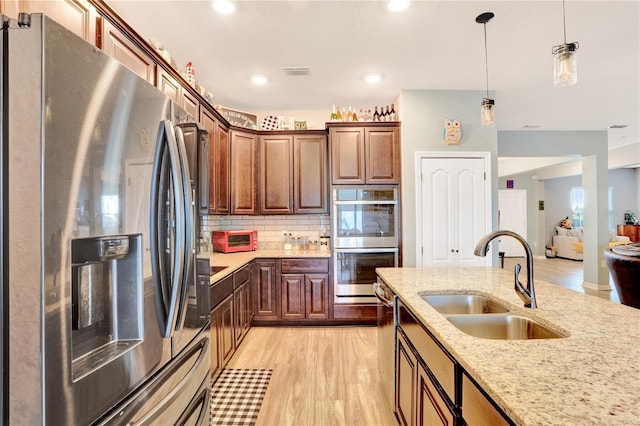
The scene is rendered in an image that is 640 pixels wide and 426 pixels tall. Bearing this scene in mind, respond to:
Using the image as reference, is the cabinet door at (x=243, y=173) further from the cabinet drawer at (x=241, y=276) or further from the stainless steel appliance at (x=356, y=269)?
the stainless steel appliance at (x=356, y=269)

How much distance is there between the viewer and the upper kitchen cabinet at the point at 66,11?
1120 mm

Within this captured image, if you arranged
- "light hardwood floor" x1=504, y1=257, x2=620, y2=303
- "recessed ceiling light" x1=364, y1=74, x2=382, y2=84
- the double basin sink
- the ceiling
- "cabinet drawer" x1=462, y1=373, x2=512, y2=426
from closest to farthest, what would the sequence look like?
"cabinet drawer" x1=462, y1=373, x2=512, y2=426 → the double basin sink → the ceiling → "recessed ceiling light" x1=364, y1=74, x2=382, y2=84 → "light hardwood floor" x1=504, y1=257, x2=620, y2=303

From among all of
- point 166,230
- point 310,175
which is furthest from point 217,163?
point 166,230

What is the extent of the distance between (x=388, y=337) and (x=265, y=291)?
1954 mm

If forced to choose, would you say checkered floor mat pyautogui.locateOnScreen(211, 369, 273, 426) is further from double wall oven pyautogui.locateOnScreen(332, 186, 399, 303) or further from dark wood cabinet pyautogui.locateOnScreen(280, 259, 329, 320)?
double wall oven pyautogui.locateOnScreen(332, 186, 399, 303)

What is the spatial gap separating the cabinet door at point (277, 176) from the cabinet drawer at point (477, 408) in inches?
124

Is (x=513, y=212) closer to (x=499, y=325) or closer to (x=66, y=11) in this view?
(x=499, y=325)

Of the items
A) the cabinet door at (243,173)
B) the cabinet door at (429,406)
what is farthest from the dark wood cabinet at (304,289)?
the cabinet door at (429,406)

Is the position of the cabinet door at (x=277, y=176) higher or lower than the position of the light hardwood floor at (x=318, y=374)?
higher

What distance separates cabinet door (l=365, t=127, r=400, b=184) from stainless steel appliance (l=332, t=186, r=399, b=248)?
14cm

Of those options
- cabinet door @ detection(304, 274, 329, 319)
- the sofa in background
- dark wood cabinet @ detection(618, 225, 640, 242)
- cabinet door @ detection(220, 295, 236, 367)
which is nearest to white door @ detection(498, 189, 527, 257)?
the sofa in background

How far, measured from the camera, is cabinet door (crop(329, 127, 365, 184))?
3.71 meters

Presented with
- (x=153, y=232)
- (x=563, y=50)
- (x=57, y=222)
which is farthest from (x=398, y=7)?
(x=57, y=222)

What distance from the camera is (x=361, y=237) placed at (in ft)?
12.2
